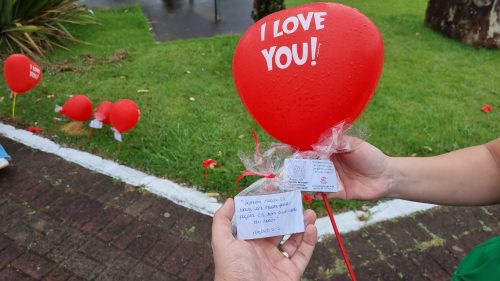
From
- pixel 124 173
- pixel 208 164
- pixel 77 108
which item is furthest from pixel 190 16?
pixel 208 164

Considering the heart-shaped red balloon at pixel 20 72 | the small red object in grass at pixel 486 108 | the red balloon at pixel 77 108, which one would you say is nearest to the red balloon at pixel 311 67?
the red balloon at pixel 77 108

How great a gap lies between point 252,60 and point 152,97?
300 centimetres

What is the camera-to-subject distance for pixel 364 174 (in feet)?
5.48

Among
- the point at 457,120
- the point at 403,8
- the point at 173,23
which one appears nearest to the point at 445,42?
the point at 403,8

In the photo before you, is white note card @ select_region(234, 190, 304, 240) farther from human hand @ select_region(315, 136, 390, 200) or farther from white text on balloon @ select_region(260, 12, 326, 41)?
white text on balloon @ select_region(260, 12, 326, 41)

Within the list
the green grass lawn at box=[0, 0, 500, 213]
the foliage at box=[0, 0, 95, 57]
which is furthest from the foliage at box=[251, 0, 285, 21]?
the foliage at box=[0, 0, 95, 57]

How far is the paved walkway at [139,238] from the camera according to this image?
2.48 meters

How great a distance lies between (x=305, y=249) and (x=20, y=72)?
3049 mm

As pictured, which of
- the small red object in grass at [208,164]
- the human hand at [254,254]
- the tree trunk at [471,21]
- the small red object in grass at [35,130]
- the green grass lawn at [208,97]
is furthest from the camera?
the tree trunk at [471,21]

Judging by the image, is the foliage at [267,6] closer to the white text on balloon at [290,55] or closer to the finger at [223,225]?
the white text on balloon at [290,55]

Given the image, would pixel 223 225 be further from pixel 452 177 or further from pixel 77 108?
pixel 77 108

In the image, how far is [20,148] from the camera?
3502mm

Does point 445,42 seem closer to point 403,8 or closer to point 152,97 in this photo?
point 403,8

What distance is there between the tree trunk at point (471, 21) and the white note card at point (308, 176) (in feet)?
17.8
